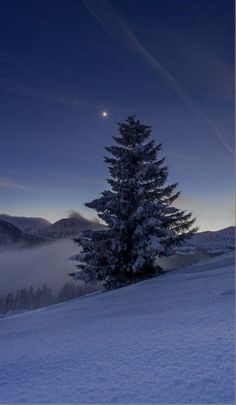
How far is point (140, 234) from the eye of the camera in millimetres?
15078

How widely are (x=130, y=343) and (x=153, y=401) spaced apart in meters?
1.37

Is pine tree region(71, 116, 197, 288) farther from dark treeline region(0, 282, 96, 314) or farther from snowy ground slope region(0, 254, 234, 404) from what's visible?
dark treeline region(0, 282, 96, 314)

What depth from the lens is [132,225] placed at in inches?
627

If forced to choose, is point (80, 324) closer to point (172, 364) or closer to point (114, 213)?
point (172, 364)

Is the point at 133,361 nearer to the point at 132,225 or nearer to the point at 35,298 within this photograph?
the point at 132,225

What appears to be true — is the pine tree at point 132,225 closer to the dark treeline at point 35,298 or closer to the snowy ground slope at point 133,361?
the snowy ground slope at point 133,361

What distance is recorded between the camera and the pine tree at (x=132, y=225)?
1548 cm

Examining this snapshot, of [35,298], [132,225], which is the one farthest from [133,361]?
[35,298]

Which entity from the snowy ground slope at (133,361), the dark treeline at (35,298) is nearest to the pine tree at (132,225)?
the snowy ground slope at (133,361)

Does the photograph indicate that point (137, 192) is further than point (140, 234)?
Yes

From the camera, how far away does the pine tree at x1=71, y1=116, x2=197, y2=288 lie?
15.5 metres

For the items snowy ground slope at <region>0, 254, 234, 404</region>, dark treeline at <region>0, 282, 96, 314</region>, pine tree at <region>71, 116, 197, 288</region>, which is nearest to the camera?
snowy ground slope at <region>0, 254, 234, 404</region>

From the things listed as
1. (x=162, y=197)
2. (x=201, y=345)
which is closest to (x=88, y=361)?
(x=201, y=345)

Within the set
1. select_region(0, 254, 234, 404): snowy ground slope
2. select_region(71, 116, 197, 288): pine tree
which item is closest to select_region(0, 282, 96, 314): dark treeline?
select_region(71, 116, 197, 288): pine tree
